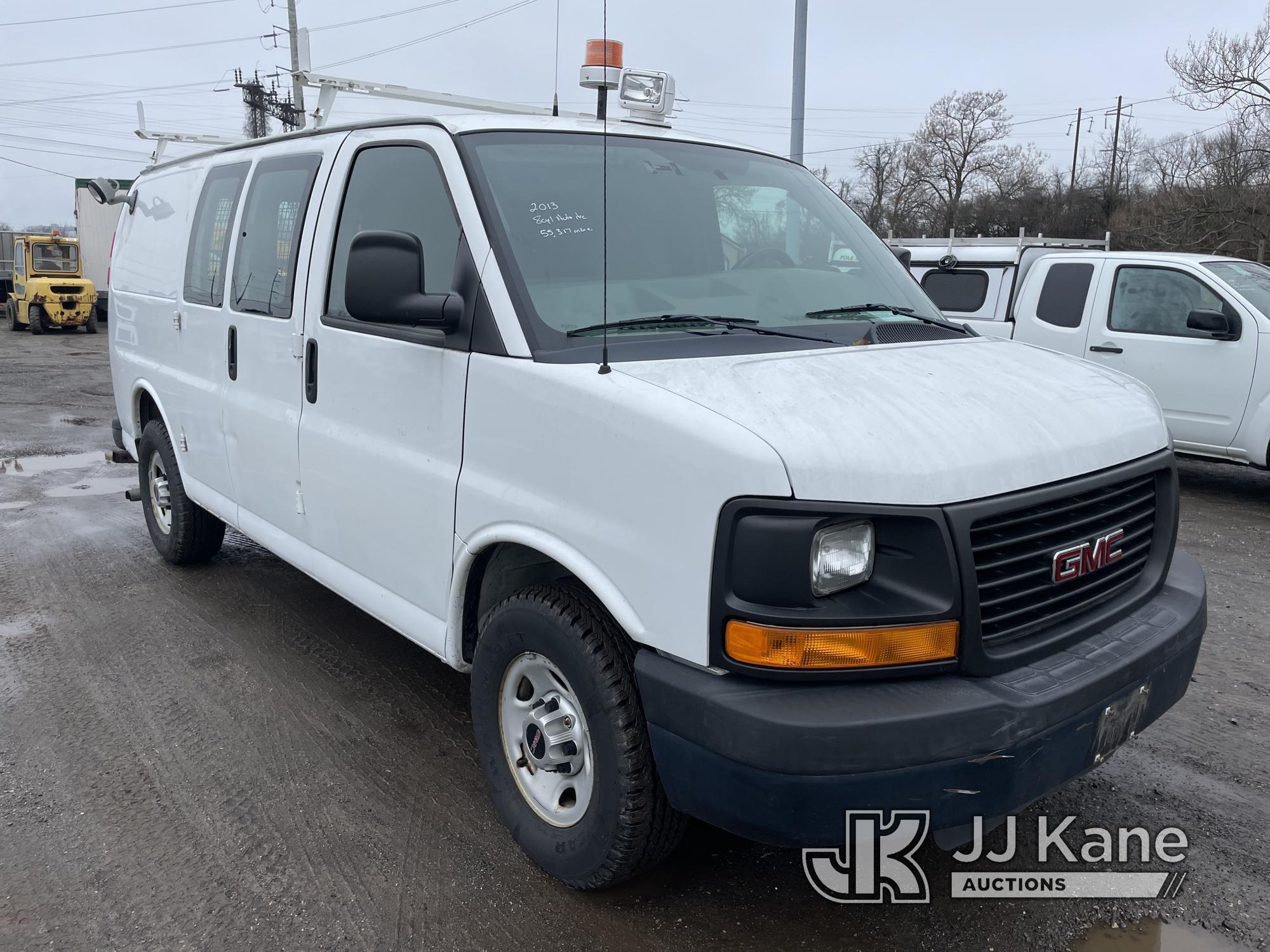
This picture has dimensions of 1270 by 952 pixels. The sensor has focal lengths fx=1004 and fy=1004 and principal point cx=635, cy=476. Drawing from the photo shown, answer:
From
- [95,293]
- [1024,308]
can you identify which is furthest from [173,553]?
[95,293]

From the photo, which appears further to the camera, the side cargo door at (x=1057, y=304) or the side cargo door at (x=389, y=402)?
the side cargo door at (x=1057, y=304)

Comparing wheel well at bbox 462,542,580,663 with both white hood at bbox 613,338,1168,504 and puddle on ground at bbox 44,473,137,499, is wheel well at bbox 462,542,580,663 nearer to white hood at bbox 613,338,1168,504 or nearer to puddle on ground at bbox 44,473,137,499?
white hood at bbox 613,338,1168,504

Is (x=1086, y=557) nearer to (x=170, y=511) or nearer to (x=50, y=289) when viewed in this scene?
(x=170, y=511)

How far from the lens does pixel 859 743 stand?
A: 217 cm

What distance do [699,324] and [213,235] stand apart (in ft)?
9.72

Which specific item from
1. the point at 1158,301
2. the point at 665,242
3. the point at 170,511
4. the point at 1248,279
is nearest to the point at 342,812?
the point at 665,242

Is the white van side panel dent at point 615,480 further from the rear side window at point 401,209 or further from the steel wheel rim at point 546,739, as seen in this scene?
the rear side window at point 401,209

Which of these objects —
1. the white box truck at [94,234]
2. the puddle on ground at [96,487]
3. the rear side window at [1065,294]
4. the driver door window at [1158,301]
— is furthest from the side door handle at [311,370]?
the white box truck at [94,234]

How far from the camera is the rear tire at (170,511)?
5562 mm

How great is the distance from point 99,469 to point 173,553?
392cm

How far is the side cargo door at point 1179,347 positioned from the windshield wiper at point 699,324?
18.6 ft

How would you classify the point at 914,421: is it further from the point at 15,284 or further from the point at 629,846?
the point at 15,284

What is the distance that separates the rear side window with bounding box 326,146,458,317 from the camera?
3211 millimetres

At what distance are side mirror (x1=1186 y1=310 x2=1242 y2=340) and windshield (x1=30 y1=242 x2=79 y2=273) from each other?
93.3 feet
